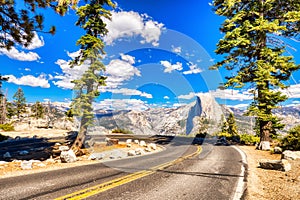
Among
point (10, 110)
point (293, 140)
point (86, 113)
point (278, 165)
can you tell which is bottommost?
point (278, 165)

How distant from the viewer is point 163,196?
4.81 metres

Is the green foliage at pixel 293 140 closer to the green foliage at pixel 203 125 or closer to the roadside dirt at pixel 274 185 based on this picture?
the roadside dirt at pixel 274 185

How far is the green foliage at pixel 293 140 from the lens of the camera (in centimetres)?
1295

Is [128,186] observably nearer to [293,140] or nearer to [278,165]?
[278,165]

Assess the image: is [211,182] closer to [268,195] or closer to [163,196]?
[268,195]

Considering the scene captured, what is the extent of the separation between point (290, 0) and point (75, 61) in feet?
62.3

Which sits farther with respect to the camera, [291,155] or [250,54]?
[250,54]

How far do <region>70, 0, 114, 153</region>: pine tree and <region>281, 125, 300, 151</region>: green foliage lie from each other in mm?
15022

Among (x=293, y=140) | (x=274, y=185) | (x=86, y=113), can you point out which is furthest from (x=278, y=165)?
(x=86, y=113)

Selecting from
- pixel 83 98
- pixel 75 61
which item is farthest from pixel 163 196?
pixel 75 61

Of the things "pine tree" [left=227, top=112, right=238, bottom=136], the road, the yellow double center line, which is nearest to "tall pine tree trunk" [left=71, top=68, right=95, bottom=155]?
the road

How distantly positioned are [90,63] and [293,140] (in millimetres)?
16699

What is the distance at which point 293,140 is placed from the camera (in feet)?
43.7

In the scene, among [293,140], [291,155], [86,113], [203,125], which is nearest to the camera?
[291,155]
